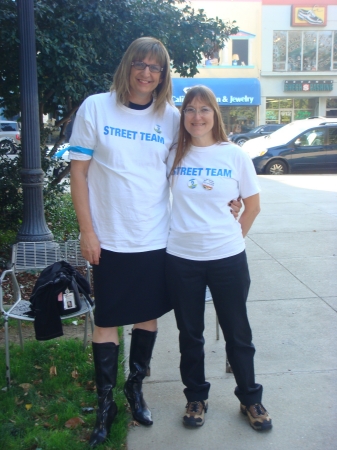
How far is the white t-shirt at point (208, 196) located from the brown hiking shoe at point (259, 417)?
34.8 inches

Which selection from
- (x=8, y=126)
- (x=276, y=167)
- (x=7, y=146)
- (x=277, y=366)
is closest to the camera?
(x=277, y=366)

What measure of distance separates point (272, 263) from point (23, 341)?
3094mm

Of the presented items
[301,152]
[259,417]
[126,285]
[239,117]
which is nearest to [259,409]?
[259,417]

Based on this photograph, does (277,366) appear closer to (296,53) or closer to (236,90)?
(236,90)

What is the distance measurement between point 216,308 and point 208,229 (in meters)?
0.47

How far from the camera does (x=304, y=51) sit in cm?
3247

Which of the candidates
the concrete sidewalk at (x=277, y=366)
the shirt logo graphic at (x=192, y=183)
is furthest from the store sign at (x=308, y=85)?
the shirt logo graphic at (x=192, y=183)

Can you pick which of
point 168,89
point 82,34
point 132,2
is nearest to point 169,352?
→ point 168,89

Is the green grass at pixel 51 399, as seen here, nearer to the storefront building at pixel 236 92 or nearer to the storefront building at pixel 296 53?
the storefront building at pixel 236 92

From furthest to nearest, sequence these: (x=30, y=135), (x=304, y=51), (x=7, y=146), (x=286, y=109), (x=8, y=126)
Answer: (x=286, y=109) → (x=304, y=51) → (x=8, y=126) → (x=7, y=146) → (x=30, y=135)

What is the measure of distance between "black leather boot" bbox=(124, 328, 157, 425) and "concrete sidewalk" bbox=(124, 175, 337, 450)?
10cm

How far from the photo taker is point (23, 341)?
13.7ft

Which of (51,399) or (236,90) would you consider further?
(236,90)

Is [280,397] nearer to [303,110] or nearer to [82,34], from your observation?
[82,34]
